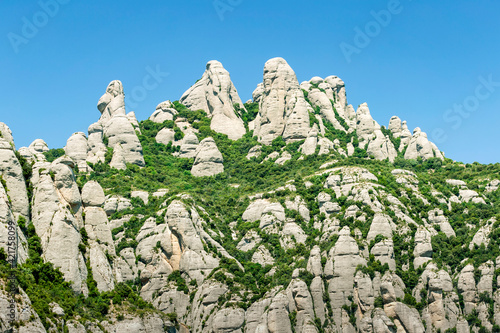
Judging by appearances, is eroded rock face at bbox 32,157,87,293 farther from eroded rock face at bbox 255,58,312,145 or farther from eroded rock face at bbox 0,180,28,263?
eroded rock face at bbox 255,58,312,145

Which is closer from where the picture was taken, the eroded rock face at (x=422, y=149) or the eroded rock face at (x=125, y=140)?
the eroded rock face at (x=125, y=140)

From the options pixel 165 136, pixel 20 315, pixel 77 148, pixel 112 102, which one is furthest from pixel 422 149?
pixel 20 315

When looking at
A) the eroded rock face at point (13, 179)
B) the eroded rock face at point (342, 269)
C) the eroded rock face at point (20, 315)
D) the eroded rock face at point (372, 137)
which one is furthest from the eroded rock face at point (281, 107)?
the eroded rock face at point (20, 315)

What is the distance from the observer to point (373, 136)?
5738 inches

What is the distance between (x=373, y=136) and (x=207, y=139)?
109 ft

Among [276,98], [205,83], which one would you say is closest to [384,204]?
[276,98]

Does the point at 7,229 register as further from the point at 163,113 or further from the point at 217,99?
the point at 217,99

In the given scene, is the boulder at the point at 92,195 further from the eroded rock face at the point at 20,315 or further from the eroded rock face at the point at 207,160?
the eroded rock face at the point at 207,160

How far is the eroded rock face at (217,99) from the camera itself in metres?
158

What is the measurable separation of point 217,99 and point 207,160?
27.7 m

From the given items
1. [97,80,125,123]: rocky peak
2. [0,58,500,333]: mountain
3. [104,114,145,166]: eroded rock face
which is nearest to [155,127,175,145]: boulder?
[0,58,500,333]: mountain

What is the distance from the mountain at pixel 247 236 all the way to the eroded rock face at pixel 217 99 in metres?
12.9

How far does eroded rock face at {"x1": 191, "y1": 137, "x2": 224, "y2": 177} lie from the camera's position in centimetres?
13588

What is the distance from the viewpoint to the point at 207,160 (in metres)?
136
